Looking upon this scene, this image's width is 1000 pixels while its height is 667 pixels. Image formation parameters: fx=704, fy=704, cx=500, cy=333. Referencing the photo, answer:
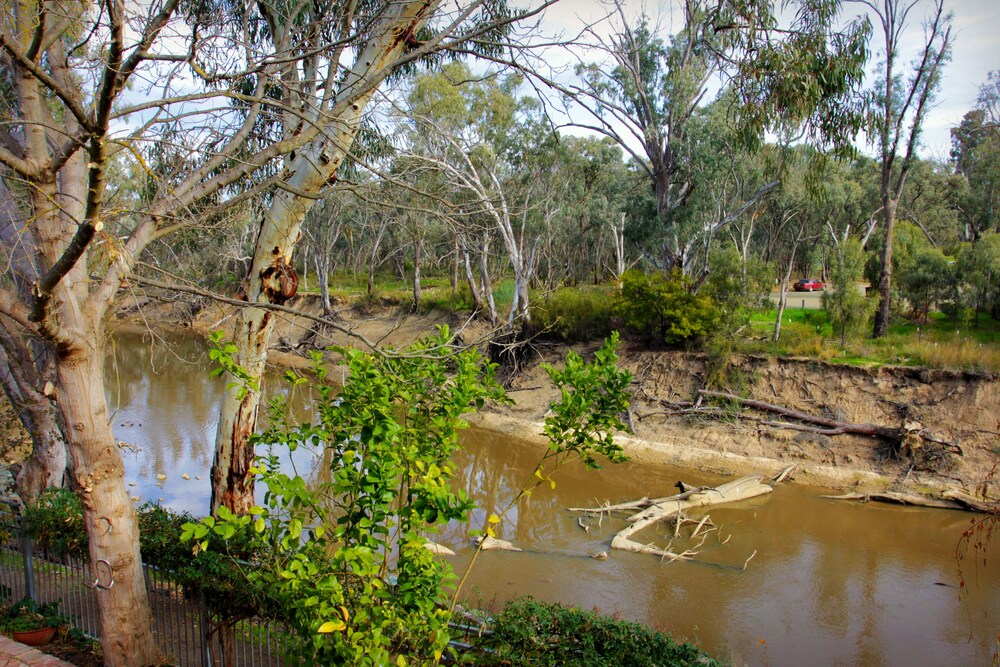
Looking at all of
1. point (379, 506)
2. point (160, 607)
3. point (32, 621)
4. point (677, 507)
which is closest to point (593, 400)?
point (379, 506)

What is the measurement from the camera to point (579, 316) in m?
19.8

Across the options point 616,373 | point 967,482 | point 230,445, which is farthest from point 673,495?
point 616,373

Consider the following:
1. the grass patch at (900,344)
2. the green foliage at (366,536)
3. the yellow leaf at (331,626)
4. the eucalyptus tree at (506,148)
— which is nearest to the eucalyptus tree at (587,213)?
the eucalyptus tree at (506,148)

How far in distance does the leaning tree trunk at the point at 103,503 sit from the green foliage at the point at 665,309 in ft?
46.9

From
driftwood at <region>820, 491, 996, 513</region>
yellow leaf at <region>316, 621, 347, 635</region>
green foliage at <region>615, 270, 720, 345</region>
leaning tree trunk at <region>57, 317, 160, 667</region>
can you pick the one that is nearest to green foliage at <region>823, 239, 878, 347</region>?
green foliage at <region>615, 270, 720, 345</region>

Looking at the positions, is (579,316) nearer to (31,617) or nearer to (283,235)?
(283,235)

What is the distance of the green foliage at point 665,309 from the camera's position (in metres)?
16.9

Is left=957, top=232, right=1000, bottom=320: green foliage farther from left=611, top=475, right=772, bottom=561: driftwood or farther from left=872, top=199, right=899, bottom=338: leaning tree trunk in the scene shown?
left=611, top=475, right=772, bottom=561: driftwood

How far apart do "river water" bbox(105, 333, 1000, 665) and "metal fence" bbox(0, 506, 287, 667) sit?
1455mm

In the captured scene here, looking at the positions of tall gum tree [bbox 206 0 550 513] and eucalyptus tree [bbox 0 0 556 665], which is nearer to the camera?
eucalyptus tree [bbox 0 0 556 665]

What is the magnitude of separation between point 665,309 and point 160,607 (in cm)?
1388

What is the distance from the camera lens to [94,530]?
4.30 meters

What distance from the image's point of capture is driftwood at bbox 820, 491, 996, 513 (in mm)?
11617

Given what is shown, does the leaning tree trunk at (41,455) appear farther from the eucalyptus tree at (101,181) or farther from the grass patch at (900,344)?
the grass patch at (900,344)
